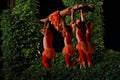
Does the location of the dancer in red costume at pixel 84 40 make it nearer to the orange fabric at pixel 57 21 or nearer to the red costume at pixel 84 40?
the red costume at pixel 84 40

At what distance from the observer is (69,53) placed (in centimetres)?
1437

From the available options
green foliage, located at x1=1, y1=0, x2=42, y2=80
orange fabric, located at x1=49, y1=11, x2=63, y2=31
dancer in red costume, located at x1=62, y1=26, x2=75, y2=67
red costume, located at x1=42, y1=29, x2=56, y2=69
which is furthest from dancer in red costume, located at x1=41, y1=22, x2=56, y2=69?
green foliage, located at x1=1, y1=0, x2=42, y2=80

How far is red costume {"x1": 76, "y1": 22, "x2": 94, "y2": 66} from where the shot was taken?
13.8 m

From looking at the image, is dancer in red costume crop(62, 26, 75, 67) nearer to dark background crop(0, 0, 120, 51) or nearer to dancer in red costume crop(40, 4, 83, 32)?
dancer in red costume crop(40, 4, 83, 32)

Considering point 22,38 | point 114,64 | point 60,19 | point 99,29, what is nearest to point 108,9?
point 99,29

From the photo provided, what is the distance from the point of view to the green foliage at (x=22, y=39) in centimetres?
1856

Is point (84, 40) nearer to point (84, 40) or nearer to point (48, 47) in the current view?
point (84, 40)

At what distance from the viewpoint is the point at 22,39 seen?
1878cm

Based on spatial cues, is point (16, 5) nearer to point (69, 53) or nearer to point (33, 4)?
point (33, 4)

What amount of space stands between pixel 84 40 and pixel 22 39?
5.29 metres

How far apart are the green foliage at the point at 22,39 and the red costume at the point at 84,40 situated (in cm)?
471

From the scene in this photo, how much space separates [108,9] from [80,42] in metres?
5.53

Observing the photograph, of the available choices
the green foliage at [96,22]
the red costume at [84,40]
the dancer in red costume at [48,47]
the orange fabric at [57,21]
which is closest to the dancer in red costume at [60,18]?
the orange fabric at [57,21]

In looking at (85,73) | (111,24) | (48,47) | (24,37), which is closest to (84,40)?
(85,73)
